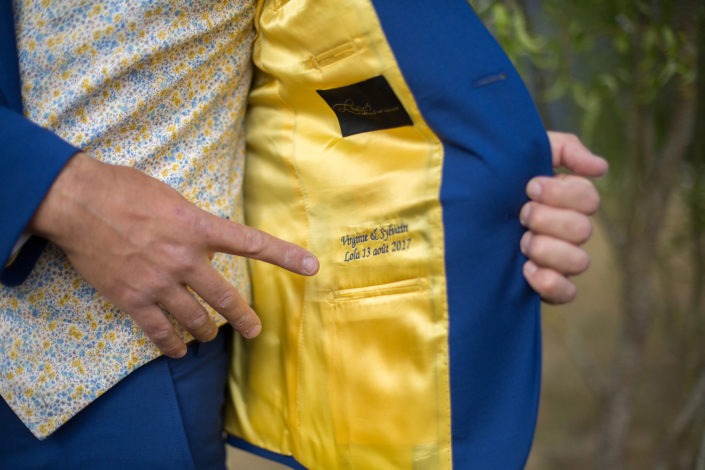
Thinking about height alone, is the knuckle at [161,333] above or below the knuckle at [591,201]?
below

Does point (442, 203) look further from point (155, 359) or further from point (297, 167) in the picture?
point (155, 359)

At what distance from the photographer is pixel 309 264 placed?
0.63 metres

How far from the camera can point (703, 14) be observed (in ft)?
3.34

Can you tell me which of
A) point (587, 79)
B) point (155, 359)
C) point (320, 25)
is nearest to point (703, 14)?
point (587, 79)

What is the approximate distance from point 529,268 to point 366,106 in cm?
29

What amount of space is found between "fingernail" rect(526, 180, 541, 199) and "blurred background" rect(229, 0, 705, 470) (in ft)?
1.27

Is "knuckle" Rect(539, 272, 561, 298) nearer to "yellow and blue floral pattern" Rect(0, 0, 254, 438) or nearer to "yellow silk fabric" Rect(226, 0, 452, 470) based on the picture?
"yellow silk fabric" Rect(226, 0, 452, 470)

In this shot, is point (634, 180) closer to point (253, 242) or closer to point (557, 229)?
point (557, 229)

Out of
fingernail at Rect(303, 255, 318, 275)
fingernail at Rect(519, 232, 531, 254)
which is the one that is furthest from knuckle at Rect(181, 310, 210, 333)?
fingernail at Rect(519, 232, 531, 254)

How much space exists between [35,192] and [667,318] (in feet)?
5.42

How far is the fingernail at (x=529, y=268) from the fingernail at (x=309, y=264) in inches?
10.4

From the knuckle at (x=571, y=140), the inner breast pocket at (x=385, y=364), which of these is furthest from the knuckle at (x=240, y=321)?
the knuckle at (x=571, y=140)

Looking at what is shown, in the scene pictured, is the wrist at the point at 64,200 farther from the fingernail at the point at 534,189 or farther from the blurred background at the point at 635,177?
the blurred background at the point at 635,177

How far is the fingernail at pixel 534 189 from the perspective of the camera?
64 centimetres
